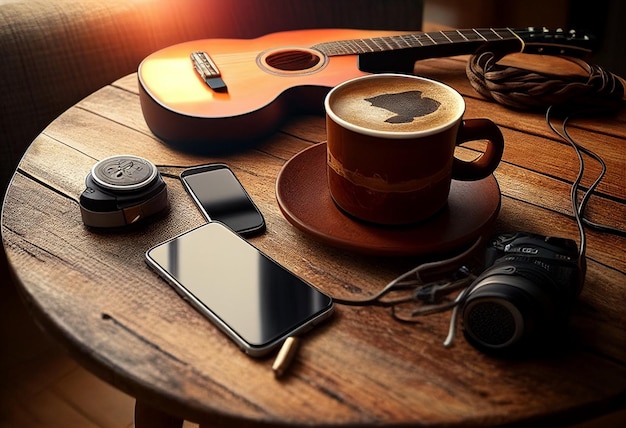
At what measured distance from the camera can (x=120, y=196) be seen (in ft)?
2.05

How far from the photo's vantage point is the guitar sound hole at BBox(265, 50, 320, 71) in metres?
0.94

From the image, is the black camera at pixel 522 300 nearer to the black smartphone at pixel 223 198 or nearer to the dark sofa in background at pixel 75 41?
→ the black smartphone at pixel 223 198

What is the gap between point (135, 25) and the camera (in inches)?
48.6

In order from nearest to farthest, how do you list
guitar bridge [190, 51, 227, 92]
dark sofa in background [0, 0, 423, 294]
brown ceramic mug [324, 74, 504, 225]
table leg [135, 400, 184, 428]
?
brown ceramic mug [324, 74, 504, 225]
table leg [135, 400, 184, 428]
guitar bridge [190, 51, 227, 92]
dark sofa in background [0, 0, 423, 294]

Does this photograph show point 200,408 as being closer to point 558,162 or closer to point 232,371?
point 232,371

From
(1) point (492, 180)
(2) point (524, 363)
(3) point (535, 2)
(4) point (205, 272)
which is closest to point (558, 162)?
(1) point (492, 180)

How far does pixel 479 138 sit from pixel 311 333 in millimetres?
265

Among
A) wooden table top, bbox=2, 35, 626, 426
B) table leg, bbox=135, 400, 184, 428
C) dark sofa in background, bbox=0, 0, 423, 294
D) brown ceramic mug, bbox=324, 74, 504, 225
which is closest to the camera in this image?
wooden table top, bbox=2, 35, 626, 426

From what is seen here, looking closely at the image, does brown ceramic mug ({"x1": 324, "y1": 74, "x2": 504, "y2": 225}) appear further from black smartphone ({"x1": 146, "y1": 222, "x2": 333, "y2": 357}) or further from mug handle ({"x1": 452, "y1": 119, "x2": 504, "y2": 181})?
black smartphone ({"x1": 146, "y1": 222, "x2": 333, "y2": 357})

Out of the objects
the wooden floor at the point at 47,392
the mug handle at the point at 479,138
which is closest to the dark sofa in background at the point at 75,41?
the wooden floor at the point at 47,392

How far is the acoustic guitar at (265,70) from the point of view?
0.78 m

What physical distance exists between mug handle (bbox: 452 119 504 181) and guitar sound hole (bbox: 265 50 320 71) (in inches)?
15.1

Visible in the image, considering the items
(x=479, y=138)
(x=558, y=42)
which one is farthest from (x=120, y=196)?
(x=558, y=42)

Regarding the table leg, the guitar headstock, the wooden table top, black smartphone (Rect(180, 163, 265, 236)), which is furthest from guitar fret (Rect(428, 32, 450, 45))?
the table leg
